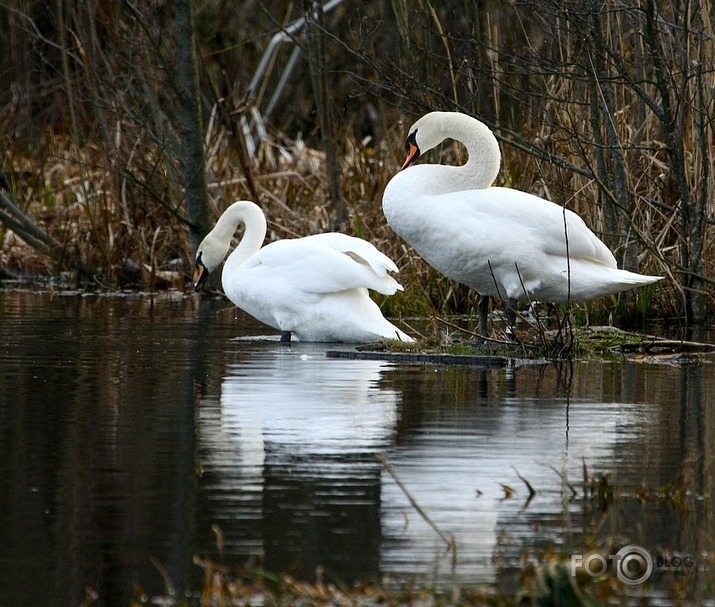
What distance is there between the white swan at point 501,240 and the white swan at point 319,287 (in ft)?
1.91

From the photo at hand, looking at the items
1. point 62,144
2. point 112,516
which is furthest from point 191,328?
point 62,144

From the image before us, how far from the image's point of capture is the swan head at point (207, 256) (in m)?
11.4

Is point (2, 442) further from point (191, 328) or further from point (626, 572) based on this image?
point (191, 328)

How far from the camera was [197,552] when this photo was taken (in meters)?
3.82

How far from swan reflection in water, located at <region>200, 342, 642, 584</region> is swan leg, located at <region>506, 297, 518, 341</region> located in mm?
1109

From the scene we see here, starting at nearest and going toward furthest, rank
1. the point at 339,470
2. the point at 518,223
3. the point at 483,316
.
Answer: the point at 339,470, the point at 518,223, the point at 483,316

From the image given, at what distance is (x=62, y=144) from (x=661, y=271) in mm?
9649

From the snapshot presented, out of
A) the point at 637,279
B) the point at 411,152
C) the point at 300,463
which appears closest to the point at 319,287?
the point at 411,152

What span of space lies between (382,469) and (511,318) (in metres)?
3.81

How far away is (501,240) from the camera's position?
848 cm

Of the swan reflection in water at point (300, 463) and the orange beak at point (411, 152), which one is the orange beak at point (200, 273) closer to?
the orange beak at point (411, 152)

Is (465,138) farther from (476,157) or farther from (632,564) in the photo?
(632,564)

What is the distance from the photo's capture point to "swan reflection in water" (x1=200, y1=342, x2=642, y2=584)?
3855 mm

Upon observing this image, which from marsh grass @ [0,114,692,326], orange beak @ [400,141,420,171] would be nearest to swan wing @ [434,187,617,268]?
orange beak @ [400,141,420,171]
